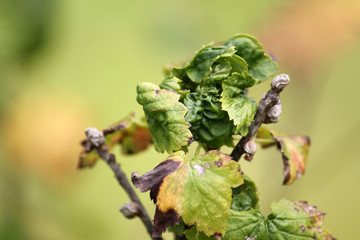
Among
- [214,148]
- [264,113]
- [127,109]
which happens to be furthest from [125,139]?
[127,109]

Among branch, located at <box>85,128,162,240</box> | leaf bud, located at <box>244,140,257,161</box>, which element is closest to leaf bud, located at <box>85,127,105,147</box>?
branch, located at <box>85,128,162,240</box>

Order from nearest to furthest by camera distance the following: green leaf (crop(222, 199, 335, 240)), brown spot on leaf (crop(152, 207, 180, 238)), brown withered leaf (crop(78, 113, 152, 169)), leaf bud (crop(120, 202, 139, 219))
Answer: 1. brown spot on leaf (crop(152, 207, 180, 238))
2. green leaf (crop(222, 199, 335, 240))
3. leaf bud (crop(120, 202, 139, 219))
4. brown withered leaf (crop(78, 113, 152, 169))

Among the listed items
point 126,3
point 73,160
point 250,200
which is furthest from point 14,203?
point 126,3

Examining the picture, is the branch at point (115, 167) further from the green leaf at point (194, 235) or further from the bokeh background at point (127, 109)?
the bokeh background at point (127, 109)

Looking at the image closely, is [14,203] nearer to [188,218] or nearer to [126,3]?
[188,218]

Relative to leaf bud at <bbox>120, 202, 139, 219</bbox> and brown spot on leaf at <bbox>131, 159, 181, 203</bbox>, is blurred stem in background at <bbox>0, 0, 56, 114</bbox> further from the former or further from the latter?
brown spot on leaf at <bbox>131, 159, 181, 203</bbox>

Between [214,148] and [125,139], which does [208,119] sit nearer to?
[214,148]

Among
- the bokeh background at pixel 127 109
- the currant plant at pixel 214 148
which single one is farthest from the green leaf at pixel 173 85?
the bokeh background at pixel 127 109
